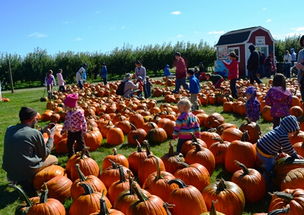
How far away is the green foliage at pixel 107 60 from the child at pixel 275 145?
136 feet

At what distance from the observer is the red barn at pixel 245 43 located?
29.6 meters

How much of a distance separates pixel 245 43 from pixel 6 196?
27494mm

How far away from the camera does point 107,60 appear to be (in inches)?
1897

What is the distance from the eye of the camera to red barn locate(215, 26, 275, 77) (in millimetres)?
29594

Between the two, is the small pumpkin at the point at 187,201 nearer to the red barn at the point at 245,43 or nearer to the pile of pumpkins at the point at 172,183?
the pile of pumpkins at the point at 172,183

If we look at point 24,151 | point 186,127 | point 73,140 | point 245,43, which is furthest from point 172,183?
point 245,43

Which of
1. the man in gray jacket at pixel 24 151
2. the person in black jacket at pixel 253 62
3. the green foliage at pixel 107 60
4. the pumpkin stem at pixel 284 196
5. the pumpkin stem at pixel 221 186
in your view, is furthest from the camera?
the green foliage at pixel 107 60

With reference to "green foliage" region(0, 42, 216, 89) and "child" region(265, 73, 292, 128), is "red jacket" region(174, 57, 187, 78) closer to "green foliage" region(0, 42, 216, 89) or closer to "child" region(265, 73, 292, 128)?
"child" region(265, 73, 292, 128)

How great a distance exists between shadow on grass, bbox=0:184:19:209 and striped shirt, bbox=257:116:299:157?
3917 mm

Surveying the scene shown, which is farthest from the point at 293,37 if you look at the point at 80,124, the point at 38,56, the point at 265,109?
the point at 80,124

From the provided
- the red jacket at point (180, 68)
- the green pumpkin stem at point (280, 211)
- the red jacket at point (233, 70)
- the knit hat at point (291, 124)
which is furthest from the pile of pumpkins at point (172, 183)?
the red jacket at point (180, 68)

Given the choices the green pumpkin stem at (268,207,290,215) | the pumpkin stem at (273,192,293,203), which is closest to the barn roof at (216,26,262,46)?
the pumpkin stem at (273,192,293,203)

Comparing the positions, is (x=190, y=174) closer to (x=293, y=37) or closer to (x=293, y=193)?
(x=293, y=193)

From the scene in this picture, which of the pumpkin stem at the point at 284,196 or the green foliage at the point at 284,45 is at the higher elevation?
the green foliage at the point at 284,45
